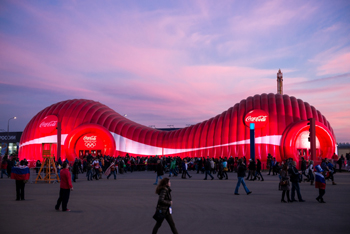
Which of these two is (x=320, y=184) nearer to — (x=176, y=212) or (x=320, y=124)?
(x=176, y=212)

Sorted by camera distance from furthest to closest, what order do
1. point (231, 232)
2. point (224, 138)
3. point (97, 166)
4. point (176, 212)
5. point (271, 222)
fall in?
1. point (224, 138)
2. point (97, 166)
3. point (176, 212)
4. point (271, 222)
5. point (231, 232)

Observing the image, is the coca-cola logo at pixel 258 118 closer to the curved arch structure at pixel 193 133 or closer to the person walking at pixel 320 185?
the curved arch structure at pixel 193 133

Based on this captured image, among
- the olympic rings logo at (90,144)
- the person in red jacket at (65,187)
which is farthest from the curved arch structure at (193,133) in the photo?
the person in red jacket at (65,187)

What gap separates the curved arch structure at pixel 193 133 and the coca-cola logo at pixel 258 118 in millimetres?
489

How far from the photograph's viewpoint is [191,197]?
13.6 metres

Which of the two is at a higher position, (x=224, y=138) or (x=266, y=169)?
(x=224, y=138)

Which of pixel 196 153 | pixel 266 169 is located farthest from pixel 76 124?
pixel 266 169

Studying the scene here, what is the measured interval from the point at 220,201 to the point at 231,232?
16.0 feet

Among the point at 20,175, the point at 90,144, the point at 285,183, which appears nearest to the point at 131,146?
the point at 90,144

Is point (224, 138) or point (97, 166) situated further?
point (224, 138)

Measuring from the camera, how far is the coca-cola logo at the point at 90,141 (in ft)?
135

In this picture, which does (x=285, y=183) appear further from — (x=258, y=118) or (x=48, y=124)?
(x=48, y=124)

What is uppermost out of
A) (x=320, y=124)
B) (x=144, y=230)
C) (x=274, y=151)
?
(x=320, y=124)

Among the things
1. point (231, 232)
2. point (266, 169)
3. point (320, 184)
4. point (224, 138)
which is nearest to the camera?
point (231, 232)
